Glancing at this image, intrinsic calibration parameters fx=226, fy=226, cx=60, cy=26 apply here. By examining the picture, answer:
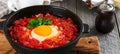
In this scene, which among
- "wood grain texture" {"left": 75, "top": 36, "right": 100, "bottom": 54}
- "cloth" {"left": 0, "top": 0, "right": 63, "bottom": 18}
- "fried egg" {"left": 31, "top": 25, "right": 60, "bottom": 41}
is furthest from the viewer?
"cloth" {"left": 0, "top": 0, "right": 63, "bottom": 18}

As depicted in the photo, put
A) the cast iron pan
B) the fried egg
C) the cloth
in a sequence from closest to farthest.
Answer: the cast iron pan < the fried egg < the cloth

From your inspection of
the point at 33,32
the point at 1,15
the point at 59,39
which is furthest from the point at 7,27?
the point at 1,15

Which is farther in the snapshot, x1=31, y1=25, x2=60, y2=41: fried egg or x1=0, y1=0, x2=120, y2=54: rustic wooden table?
x1=0, y1=0, x2=120, y2=54: rustic wooden table

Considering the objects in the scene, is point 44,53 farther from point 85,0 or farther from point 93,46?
point 85,0

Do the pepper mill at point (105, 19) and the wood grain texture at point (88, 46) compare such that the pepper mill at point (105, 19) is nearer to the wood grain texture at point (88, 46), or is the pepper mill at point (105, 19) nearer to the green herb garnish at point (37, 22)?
the wood grain texture at point (88, 46)

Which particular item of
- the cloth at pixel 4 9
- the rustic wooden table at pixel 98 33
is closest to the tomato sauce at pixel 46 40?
the rustic wooden table at pixel 98 33

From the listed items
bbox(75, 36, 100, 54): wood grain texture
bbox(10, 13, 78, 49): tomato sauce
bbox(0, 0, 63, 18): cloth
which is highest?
bbox(0, 0, 63, 18): cloth

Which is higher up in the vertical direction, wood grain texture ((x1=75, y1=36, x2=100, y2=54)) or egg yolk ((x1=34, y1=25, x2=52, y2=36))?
egg yolk ((x1=34, y1=25, x2=52, y2=36))

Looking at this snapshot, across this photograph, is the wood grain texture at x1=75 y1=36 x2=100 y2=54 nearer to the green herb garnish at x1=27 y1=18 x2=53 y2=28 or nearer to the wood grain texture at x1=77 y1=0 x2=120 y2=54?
the wood grain texture at x1=77 y1=0 x2=120 y2=54

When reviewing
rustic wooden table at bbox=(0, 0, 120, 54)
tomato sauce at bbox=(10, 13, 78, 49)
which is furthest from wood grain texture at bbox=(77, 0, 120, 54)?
tomato sauce at bbox=(10, 13, 78, 49)
